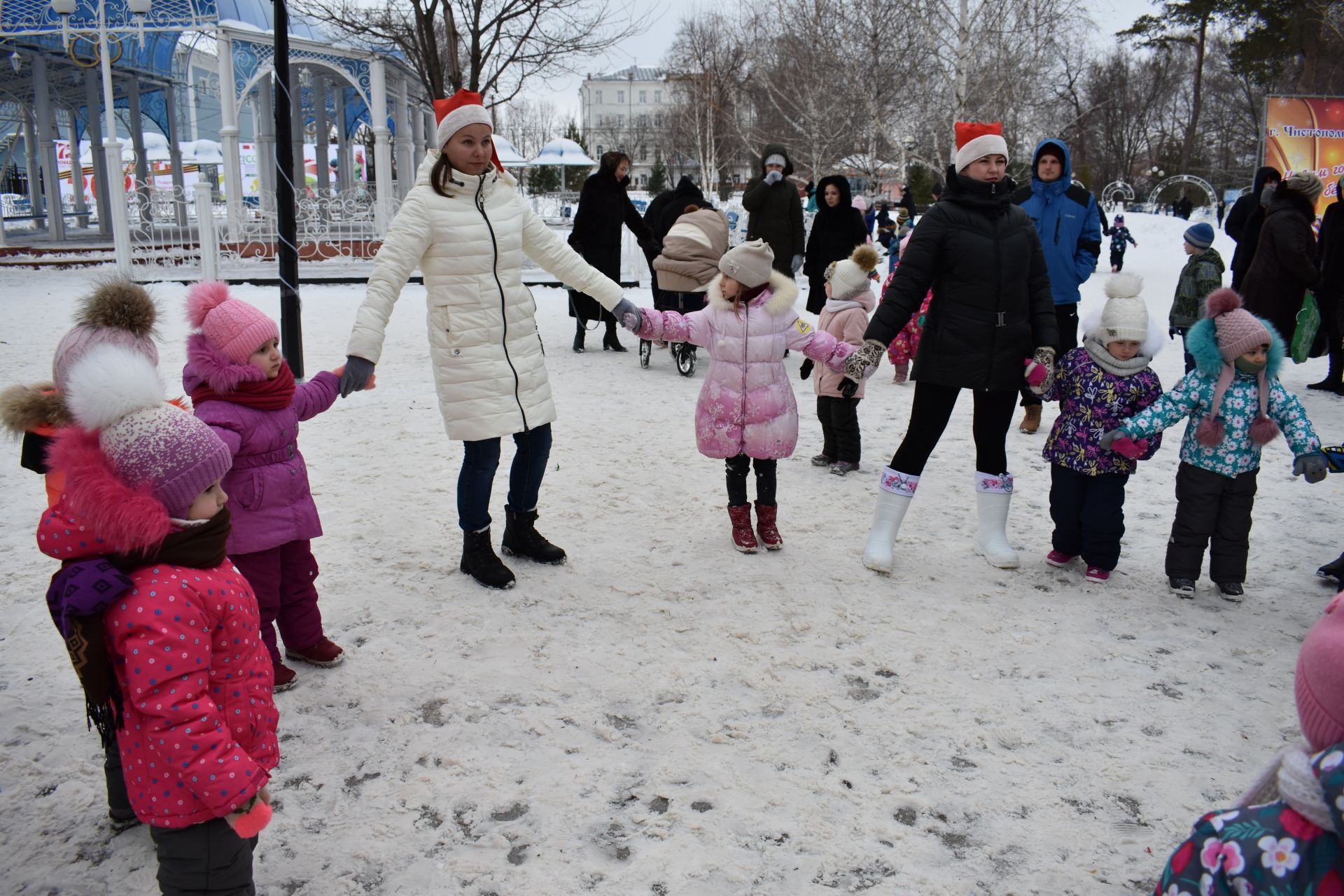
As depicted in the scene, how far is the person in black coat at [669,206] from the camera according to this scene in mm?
9422

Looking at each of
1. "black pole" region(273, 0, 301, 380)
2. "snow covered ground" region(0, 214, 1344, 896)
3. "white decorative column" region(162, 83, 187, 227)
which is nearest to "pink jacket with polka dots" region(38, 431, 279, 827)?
"snow covered ground" region(0, 214, 1344, 896)

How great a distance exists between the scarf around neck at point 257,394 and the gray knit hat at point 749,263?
1.99 metres

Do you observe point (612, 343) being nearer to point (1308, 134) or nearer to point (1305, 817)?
point (1305, 817)

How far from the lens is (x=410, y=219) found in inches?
145

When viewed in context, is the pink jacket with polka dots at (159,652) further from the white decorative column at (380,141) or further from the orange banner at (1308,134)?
the orange banner at (1308,134)

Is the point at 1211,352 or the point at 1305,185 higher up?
the point at 1305,185

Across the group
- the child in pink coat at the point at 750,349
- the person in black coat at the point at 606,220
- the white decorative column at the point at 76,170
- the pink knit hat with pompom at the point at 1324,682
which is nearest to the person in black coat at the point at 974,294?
the child in pink coat at the point at 750,349

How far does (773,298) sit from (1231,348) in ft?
6.05

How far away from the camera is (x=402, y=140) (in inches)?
790

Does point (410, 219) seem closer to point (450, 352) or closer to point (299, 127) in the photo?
point (450, 352)

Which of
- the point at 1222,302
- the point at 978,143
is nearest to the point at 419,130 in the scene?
the point at 978,143

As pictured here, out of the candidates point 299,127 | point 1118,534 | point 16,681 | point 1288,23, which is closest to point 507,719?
point 16,681

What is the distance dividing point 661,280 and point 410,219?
A: 506 centimetres

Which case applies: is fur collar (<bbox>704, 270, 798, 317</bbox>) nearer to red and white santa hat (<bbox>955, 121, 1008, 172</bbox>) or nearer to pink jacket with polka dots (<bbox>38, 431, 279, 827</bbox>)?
red and white santa hat (<bbox>955, 121, 1008, 172</bbox>)
